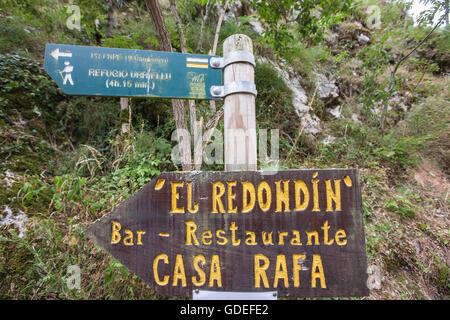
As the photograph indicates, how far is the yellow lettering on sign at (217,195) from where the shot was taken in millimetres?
1062

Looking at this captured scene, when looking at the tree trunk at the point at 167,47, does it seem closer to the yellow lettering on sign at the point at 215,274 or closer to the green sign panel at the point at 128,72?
the green sign panel at the point at 128,72

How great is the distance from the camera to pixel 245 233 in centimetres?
105

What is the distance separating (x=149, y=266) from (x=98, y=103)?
151 inches

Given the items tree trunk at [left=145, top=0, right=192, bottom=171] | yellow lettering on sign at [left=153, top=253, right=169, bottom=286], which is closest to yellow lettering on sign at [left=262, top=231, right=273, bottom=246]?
yellow lettering on sign at [left=153, top=253, right=169, bottom=286]

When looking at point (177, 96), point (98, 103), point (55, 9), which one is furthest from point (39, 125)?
point (177, 96)

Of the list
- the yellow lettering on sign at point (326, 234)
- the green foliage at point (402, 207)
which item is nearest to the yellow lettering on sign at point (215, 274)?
the yellow lettering on sign at point (326, 234)

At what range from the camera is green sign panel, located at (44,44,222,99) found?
3.84ft

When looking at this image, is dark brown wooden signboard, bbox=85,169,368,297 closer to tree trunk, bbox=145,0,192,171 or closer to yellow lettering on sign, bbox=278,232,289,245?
yellow lettering on sign, bbox=278,232,289,245

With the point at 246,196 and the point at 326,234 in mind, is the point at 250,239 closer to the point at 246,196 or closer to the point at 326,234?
the point at 246,196

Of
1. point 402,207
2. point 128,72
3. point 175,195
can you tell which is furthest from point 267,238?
point 402,207

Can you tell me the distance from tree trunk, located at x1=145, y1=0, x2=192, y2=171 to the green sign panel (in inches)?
53.4

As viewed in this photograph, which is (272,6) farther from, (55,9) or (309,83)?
(55,9)

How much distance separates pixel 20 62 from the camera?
371 cm

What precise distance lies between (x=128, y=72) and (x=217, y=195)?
2.91ft
